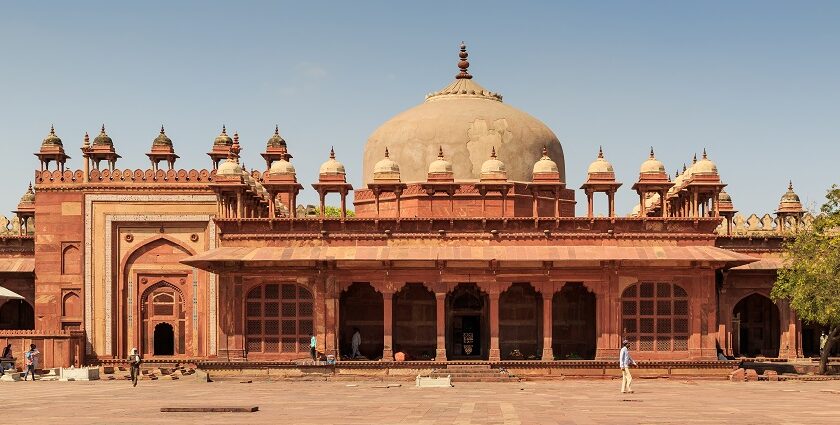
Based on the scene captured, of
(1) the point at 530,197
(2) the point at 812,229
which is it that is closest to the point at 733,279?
(2) the point at 812,229

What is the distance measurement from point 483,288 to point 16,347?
589 inches

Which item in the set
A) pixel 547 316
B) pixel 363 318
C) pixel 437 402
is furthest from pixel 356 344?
pixel 437 402

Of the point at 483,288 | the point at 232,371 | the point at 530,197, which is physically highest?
the point at 530,197

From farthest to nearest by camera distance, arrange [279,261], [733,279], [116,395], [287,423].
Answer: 1. [733,279]
2. [279,261]
3. [116,395]
4. [287,423]

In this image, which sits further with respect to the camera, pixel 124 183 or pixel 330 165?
pixel 124 183

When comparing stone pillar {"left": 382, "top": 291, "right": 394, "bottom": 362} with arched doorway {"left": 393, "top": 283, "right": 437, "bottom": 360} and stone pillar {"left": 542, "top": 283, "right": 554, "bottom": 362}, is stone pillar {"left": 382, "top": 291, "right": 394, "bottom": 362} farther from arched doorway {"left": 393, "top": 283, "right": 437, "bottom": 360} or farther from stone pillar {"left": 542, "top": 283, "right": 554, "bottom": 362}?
stone pillar {"left": 542, "top": 283, "right": 554, "bottom": 362}

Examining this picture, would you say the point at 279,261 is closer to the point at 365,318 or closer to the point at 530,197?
the point at 365,318


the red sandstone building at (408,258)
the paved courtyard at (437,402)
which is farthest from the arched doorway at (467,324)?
the paved courtyard at (437,402)

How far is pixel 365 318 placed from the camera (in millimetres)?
34750

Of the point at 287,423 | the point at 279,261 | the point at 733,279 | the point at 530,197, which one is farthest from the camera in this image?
the point at 733,279

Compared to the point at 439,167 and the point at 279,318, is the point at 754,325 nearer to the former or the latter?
the point at 439,167

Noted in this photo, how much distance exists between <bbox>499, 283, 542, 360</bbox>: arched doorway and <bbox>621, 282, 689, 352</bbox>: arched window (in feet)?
9.83

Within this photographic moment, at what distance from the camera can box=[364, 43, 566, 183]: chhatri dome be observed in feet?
125

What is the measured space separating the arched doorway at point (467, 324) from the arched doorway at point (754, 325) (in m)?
11.9
